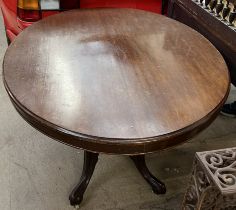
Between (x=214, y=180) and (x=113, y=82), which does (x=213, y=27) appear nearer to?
(x=113, y=82)

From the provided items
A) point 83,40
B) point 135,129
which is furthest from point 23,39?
point 135,129

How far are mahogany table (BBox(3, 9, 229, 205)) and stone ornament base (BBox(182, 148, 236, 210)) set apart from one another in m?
0.10

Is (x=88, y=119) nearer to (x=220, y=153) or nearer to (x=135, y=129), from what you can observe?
(x=135, y=129)

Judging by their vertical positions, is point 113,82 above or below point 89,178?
above

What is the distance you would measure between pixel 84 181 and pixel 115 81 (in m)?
0.61

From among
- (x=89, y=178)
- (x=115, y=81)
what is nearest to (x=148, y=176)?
(x=89, y=178)

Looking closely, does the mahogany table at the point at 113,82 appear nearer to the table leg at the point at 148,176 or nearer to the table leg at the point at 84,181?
the table leg at the point at 84,181

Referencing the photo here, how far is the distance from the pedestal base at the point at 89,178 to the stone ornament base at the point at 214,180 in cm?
60

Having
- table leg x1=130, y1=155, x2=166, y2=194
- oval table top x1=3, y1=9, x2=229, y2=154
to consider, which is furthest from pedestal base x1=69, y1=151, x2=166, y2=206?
oval table top x1=3, y1=9, x2=229, y2=154

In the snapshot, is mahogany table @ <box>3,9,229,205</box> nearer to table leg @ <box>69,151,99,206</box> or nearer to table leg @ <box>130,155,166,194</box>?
table leg @ <box>69,151,99,206</box>

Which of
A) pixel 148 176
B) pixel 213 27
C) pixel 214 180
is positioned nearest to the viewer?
pixel 214 180

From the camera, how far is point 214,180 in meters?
0.68

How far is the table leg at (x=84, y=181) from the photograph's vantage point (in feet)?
4.36

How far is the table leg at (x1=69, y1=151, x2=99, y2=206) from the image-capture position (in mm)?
1330
